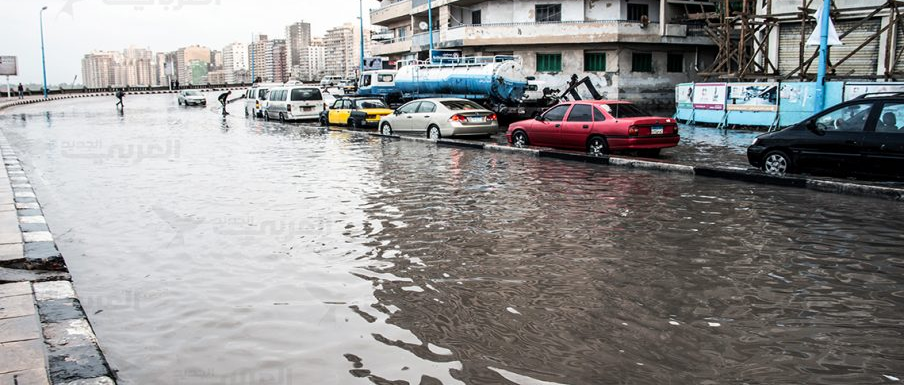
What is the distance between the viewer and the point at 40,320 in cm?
514

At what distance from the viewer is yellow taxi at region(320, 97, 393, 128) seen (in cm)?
2708

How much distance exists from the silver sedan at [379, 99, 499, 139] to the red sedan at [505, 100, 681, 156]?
→ 3.30m

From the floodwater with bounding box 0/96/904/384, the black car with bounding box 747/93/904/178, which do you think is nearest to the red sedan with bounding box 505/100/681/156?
the black car with bounding box 747/93/904/178

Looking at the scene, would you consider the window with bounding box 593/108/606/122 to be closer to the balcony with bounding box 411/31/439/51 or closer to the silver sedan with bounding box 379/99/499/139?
the silver sedan with bounding box 379/99/499/139

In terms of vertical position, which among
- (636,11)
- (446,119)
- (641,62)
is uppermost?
(636,11)

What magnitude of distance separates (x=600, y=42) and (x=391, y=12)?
25.0m

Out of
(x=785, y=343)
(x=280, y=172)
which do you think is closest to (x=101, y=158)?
(x=280, y=172)

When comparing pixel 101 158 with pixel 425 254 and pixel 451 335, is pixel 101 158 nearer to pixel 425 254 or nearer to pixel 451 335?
pixel 425 254

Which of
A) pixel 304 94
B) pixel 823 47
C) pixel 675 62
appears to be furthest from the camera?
pixel 675 62

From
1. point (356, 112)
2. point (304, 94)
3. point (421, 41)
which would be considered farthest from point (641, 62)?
point (356, 112)

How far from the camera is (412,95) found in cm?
3341

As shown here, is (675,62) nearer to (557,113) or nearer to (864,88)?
(864,88)

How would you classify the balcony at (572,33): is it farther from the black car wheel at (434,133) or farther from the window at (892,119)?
the window at (892,119)

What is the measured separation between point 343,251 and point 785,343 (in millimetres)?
4331
